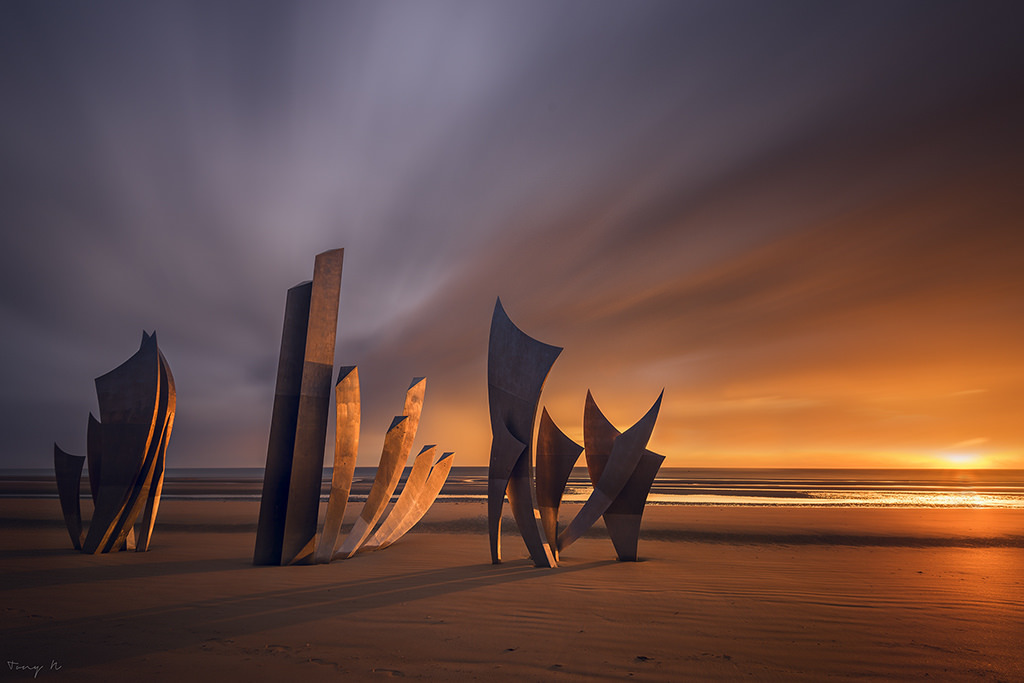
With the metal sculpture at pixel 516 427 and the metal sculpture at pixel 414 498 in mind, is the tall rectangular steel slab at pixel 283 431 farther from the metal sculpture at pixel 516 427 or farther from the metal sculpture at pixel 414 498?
the metal sculpture at pixel 516 427

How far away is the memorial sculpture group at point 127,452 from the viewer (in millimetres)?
11031

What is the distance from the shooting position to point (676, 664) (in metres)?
4.73

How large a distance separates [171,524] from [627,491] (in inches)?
614

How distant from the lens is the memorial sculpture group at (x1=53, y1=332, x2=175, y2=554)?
36.2 feet

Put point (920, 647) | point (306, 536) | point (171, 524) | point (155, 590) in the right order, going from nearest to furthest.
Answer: point (920, 647), point (155, 590), point (306, 536), point (171, 524)

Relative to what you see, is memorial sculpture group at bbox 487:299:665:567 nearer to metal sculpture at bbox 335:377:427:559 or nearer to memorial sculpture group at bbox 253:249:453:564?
Answer: metal sculpture at bbox 335:377:427:559

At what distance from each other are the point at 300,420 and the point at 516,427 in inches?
164

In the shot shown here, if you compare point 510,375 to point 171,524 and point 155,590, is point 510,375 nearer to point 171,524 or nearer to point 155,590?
point 155,590

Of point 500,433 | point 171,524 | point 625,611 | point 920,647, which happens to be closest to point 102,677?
point 625,611

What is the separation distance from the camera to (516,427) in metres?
10.1

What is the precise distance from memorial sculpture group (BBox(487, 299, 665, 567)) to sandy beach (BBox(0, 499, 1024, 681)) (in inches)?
29.1

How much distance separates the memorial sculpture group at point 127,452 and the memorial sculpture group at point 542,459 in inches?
290

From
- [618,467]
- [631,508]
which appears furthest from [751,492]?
[618,467]

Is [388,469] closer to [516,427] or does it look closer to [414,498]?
[414,498]
